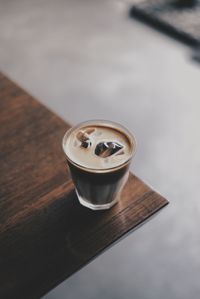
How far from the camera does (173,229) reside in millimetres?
1441

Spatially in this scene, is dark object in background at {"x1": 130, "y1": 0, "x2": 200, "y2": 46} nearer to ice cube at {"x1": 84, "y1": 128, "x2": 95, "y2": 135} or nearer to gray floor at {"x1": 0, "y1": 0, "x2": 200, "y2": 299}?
gray floor at {"x1": 0, "y1": 0, "x2": 200, "y2": 299}

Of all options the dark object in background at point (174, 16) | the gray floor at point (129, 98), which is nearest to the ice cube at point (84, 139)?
the gray floor at point (129, 98)

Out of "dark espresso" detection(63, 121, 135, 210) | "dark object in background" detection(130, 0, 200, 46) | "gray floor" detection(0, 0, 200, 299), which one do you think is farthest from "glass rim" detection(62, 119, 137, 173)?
"dark object in background" detection(130, 0, 200, 46)

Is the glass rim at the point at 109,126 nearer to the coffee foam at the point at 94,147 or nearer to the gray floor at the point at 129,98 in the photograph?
the coffee foam at the point at 94,147

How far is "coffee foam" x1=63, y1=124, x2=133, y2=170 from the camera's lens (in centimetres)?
90

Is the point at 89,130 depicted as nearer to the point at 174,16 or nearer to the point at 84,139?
the point at 84,139

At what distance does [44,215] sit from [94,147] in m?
0.17

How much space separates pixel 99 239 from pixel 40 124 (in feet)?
1.18

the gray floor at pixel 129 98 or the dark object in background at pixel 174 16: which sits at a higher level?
the dark object in background at pixel 174 16

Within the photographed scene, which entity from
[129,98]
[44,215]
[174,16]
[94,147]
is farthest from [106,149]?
[174,16]

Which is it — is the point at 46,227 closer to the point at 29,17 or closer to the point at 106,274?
the point at 106,274

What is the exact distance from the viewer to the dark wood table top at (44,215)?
32.9 inches

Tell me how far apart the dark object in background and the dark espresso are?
5.22 ft

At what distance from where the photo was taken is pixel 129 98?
2.01 m
